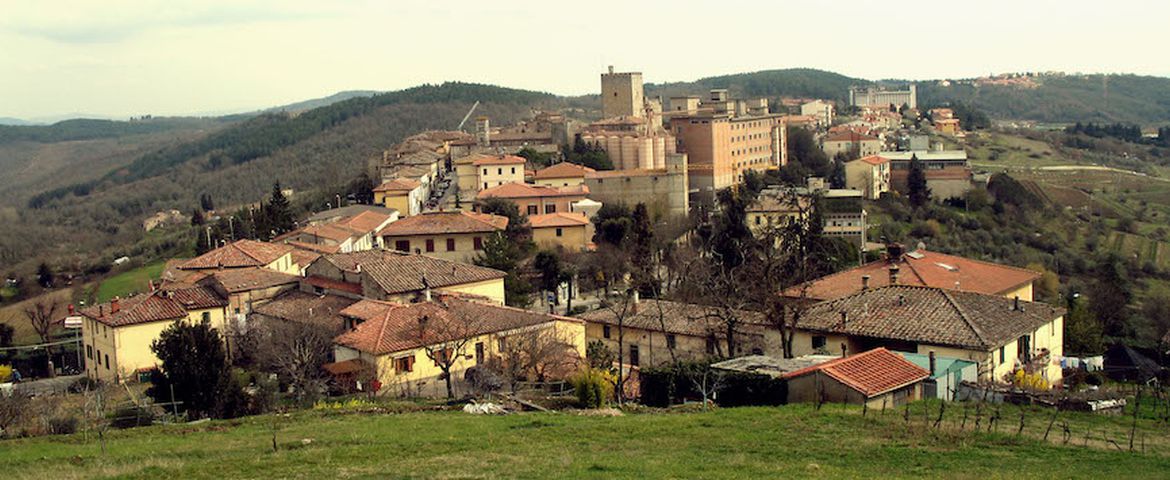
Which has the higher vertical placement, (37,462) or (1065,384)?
(37,462)

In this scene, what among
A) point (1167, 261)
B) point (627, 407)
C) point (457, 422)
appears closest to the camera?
point (457, 422)

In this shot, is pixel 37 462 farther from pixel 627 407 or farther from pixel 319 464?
pixel 627 407

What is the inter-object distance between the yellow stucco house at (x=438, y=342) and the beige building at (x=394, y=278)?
396cm

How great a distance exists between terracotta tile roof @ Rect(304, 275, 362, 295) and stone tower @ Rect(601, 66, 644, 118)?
5306cm

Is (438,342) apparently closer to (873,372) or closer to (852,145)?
(873,372)

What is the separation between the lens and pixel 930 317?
72.1ft

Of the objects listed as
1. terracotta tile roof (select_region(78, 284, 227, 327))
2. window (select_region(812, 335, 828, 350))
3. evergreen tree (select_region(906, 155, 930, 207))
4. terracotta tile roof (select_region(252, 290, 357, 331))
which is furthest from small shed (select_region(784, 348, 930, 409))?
evergreen tree (select_region(906, 155, 930, 207))

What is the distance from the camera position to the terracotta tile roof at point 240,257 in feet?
110

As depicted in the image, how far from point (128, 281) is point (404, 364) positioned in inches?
1085

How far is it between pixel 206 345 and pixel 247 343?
7465 millimetres

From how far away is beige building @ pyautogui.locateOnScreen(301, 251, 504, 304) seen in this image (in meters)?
28.7

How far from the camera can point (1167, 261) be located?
60625mm

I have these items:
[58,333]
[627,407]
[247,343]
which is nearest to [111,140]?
[58,333]

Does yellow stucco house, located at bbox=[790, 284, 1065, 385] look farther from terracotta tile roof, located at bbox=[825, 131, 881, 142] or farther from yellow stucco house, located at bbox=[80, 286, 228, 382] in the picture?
terracotta tile roof, located at bbox=[825, 131, 881, 142]
